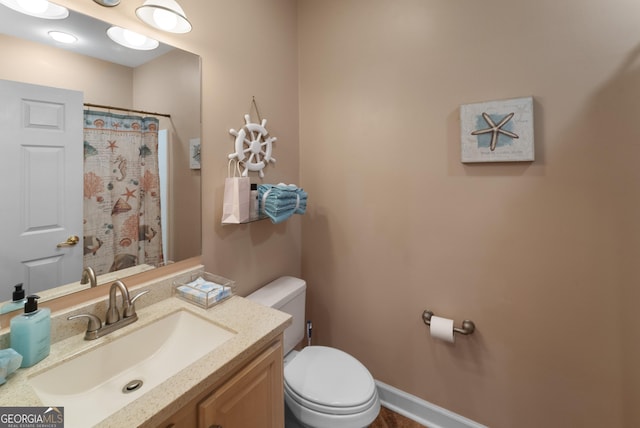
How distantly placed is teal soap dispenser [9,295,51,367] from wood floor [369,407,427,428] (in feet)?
5.28

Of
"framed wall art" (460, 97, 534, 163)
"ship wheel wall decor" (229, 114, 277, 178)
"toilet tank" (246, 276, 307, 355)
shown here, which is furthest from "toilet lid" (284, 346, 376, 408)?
"framed wall art" (460, 97, 534, 163)

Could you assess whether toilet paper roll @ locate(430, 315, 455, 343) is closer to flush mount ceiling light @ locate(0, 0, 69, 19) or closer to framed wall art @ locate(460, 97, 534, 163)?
framed wall art @ locate(460, 97, 534, 163)

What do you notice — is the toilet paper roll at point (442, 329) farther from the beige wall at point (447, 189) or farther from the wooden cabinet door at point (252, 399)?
the wooden cabinet door at point (252, 399)

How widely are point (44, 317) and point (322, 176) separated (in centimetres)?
146

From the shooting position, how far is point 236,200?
54.7 inches

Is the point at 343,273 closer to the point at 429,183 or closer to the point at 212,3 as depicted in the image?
the point at 429,183

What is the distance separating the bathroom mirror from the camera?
876 mm

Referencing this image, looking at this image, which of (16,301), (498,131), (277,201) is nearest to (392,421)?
(277,201)

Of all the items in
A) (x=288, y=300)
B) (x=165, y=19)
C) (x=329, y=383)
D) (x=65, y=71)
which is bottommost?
(x=329, y=383)

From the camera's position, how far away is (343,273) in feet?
6.09

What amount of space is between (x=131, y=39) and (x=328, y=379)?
172cm

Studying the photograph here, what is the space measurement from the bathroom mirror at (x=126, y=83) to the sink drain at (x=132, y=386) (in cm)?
38

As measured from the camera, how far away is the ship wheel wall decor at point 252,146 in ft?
4.84

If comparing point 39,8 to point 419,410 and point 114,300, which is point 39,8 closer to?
point 114,300
